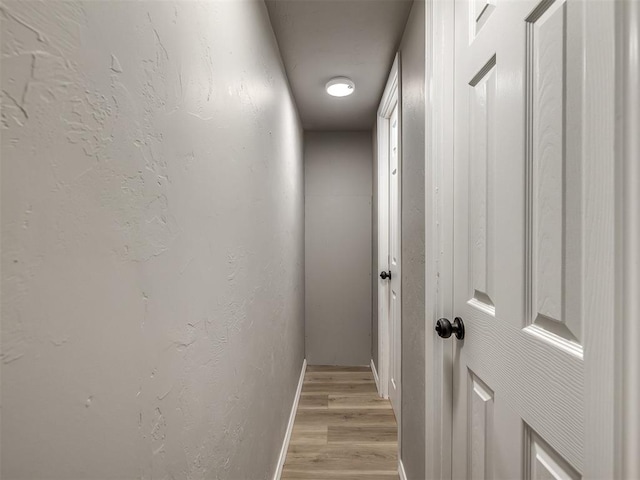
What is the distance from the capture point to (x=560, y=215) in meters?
0.60

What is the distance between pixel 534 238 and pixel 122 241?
712 mm

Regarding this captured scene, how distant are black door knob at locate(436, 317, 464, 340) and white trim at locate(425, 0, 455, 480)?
5 cm

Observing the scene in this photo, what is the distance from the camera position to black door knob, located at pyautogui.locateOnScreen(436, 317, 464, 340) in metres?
1.04

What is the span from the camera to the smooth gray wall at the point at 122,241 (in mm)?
363

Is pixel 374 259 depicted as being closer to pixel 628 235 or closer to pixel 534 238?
pixel 534 238

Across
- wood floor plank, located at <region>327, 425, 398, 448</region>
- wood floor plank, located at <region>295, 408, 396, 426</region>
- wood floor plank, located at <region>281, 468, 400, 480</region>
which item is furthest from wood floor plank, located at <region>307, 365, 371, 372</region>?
wood floor plank, located at <region>281, 468, 400, 480</region>

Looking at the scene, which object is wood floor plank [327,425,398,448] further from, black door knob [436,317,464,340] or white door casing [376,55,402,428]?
black door knob [436,317,464,340]

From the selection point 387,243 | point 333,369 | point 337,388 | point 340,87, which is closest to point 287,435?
point 337,388

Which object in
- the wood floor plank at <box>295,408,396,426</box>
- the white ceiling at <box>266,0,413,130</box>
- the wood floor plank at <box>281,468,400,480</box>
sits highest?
the white ceiling at <box>266,0,413,130</box>

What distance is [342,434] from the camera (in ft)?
7.18

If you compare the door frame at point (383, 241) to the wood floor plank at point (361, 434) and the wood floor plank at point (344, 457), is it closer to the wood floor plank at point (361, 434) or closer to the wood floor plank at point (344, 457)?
the wood floor plank at point (361, 434)

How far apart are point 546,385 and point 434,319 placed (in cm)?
58

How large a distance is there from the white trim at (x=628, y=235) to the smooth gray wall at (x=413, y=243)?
37.3 inches

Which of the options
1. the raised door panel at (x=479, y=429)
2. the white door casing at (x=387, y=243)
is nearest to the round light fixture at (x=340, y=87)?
the white door casing at (x=387, y=243)
